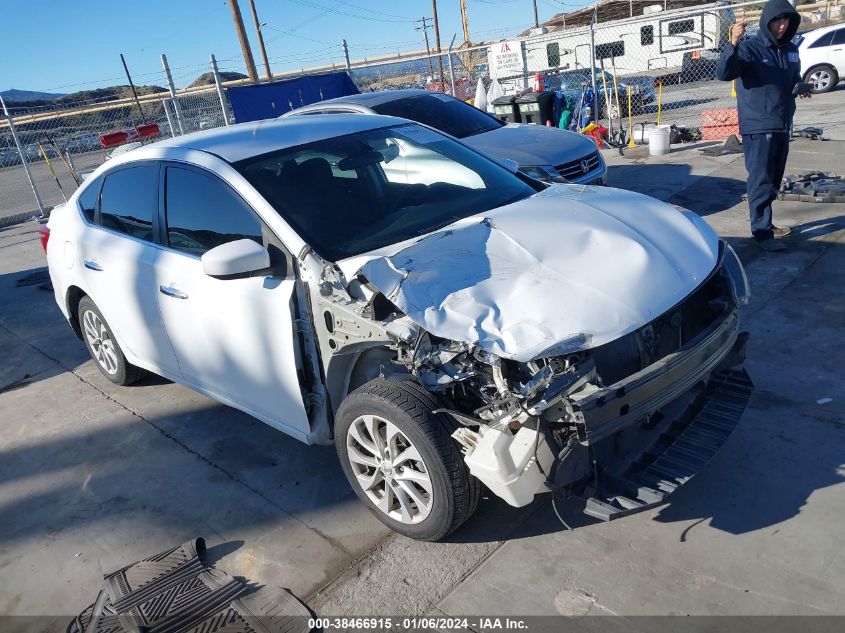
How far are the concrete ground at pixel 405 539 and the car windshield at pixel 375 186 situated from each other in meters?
1.31

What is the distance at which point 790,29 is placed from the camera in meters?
5.70

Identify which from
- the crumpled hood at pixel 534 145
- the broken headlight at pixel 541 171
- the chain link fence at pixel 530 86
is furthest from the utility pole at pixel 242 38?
the broken headlight at pixel 541 171

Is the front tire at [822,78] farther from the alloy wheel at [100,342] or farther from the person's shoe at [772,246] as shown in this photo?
the alloy wheel at [100,342]

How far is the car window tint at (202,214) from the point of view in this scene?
11.3 feet

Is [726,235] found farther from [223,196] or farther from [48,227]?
[48,227]

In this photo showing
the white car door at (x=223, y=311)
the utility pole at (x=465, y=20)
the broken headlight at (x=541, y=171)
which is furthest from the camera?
the utility pole at (x=465, y=20)

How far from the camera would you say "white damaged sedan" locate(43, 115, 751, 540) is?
260cm

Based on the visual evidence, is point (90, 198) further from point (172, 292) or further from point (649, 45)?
point (649, 45)

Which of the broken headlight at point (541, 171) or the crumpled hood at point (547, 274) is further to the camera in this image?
the broken headlight at point (541, 171)

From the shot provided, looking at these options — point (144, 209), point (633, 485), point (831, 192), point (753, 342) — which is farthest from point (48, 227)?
point (831, 192)

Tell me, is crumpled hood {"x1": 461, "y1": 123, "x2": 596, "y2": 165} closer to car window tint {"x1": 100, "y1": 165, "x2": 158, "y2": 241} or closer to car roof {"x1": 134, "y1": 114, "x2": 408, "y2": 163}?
car roof {"x1": 134, "y1": 114, "x2": 408, "y2": 163}

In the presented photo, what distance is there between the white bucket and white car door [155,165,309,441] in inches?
344

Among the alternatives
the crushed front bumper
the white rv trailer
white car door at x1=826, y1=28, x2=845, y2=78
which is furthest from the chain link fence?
the crushed front bumper

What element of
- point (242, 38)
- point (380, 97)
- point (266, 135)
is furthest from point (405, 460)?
point (242, 38)
